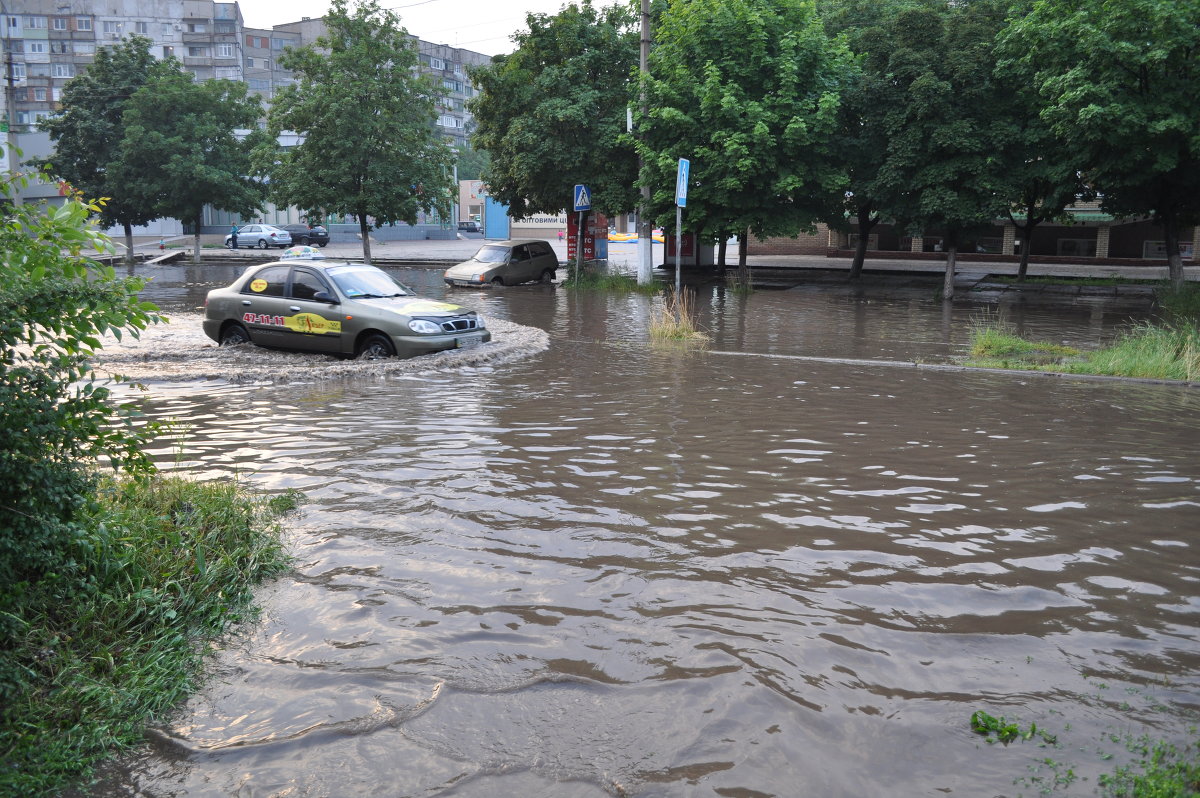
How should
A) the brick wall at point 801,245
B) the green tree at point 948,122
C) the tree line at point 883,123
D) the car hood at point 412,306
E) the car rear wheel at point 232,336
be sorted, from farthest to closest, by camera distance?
the brick wall at point 801,245, the green tree at point 948,122, the tree line at point 883,123, the car rear wheel at point 232,336, the car hood at point 412,306

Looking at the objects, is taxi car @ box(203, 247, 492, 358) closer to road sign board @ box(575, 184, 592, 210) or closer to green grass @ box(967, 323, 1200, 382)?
green grass @ box(967, 323, 1200, 382)

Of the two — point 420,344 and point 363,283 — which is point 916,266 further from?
point 420,344

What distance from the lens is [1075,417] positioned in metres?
10.3

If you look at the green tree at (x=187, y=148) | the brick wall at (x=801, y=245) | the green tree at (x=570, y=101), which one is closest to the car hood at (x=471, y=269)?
the green tree at (x=570, y=101)

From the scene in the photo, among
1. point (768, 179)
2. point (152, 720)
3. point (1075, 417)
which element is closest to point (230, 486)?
point (152, 720)

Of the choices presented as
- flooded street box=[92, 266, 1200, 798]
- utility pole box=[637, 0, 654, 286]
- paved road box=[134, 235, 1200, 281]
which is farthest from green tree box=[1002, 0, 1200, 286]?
paved road box=[134, 235, 1200, 281]

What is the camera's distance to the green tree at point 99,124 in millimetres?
45156

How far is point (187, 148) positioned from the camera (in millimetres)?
42969

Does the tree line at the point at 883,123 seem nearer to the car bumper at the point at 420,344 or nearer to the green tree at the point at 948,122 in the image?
the green tree at the point at 948,122

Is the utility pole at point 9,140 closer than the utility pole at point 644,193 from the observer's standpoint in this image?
Yes

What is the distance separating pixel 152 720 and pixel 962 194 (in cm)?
2412

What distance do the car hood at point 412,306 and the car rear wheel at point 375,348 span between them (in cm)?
44

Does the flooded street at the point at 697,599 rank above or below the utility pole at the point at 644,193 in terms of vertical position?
below

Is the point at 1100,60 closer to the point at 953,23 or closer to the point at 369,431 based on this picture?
the point at 953,23
